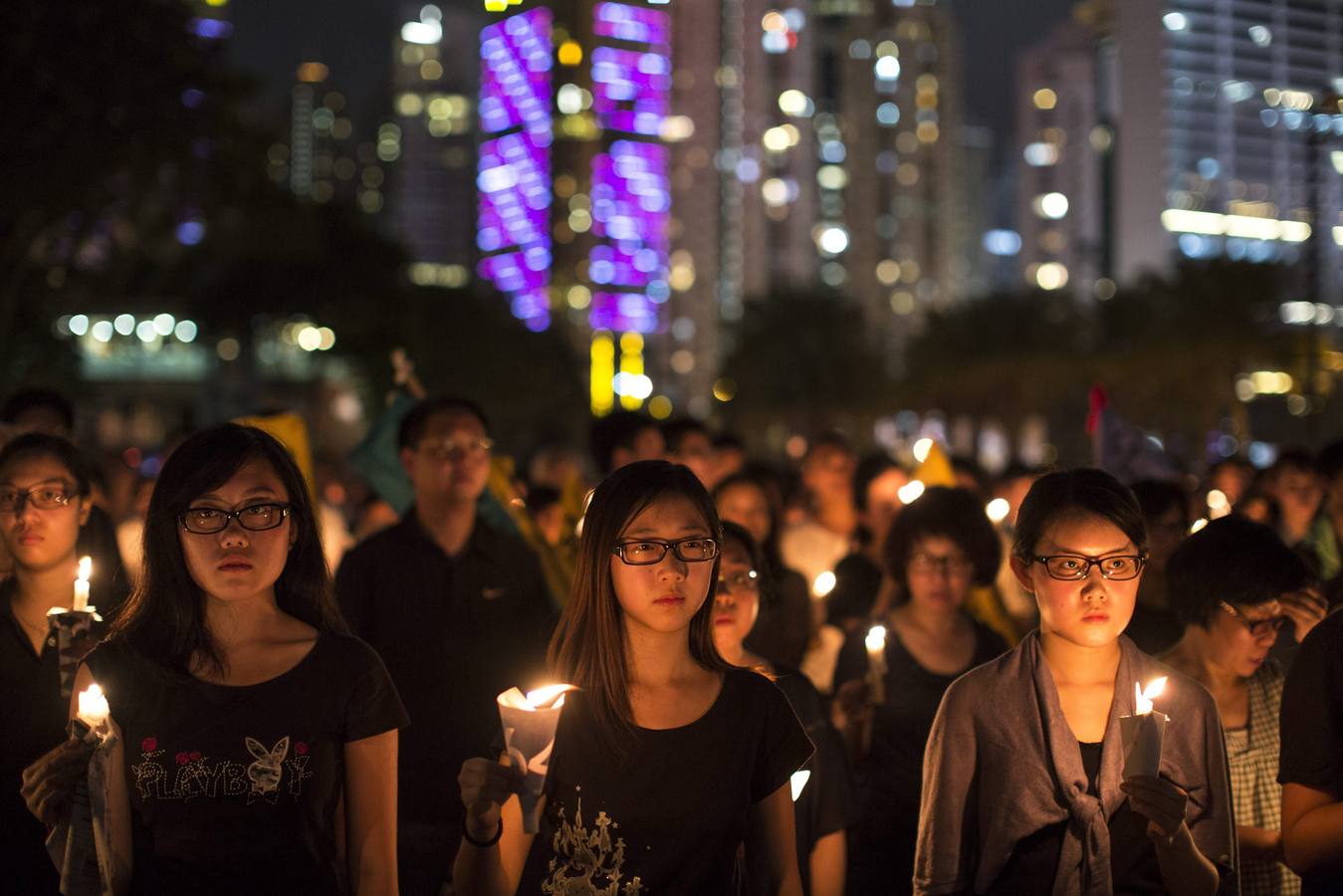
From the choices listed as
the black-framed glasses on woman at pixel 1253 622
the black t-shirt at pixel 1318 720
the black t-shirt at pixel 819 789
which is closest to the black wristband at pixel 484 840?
the black t-shirt at pixel 819 789

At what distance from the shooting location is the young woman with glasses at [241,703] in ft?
10.7

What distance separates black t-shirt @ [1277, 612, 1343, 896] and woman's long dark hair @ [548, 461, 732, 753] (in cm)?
140

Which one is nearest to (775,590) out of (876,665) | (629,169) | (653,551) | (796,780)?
(876,665)

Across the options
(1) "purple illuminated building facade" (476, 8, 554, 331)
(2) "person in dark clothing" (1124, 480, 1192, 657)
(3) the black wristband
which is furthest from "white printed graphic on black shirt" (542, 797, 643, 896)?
(1) "purple illuminated building facade" (476, 8, 554, 331)

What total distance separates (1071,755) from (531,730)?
1369 mm

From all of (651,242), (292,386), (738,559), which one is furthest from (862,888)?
(651,242)

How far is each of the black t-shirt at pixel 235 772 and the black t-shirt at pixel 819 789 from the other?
131 centimetres

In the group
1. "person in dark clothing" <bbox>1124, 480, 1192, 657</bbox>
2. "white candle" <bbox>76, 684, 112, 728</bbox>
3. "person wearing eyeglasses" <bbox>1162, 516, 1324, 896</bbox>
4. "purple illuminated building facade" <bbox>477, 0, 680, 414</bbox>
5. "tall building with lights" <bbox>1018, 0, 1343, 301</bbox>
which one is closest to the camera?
"white candle" <bbox>76, 684, 112, 728</bbox>

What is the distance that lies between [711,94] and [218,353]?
263 feet

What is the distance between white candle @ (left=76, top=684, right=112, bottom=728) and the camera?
10.3 ft

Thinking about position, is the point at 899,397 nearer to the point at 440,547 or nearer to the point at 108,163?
the point at 108,163

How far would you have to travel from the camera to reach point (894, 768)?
16.3 feet

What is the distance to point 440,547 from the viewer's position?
575 cm

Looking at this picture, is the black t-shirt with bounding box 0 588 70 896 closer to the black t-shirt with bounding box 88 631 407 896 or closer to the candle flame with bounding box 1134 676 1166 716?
the black t-shirt with bounding box 88 631 407 896
